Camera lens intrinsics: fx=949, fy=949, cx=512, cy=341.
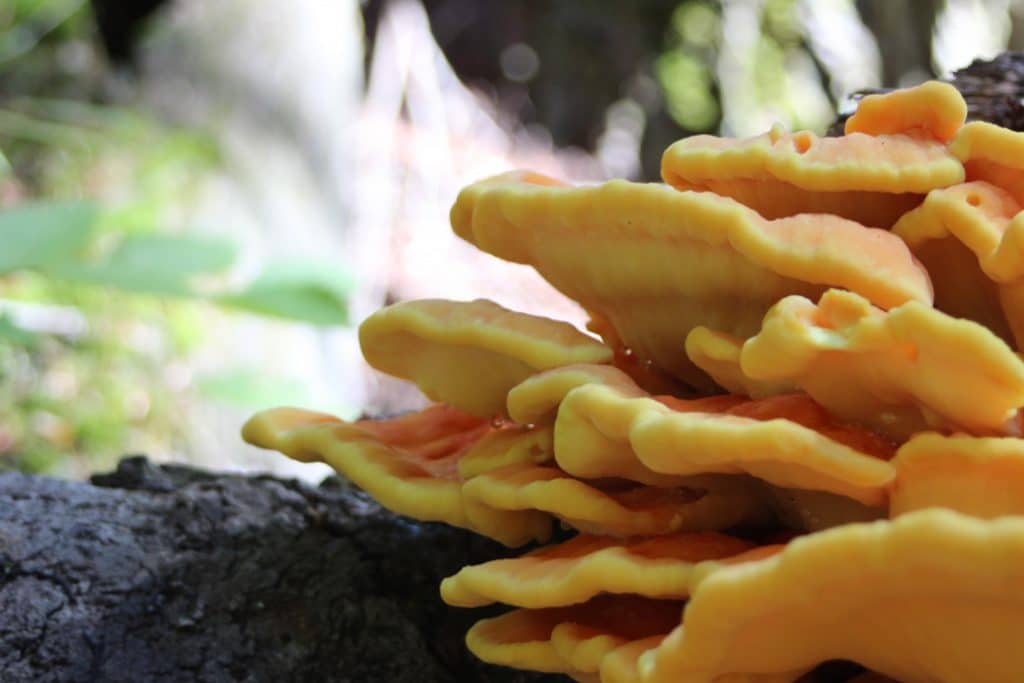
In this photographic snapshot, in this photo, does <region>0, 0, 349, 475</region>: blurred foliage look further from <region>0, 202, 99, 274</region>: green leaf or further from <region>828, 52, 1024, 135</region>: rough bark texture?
<region>828, 52, 1024, 135</region>: rough bark texture

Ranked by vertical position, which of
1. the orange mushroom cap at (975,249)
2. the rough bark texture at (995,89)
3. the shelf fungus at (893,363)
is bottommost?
the shelf fungus at (893,363)

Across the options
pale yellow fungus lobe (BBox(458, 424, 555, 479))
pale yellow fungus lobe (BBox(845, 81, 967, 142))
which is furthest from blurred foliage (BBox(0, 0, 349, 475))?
pale yellow fungus lobe (BBox(845, 81, 967, 142))

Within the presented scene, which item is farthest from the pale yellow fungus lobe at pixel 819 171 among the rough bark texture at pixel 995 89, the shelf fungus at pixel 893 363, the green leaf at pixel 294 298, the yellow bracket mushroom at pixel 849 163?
the green leaf at pixel 294 298

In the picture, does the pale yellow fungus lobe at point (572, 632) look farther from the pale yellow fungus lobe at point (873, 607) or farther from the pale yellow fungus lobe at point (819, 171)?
the pale yellow fungus lobe at point (819, 171)

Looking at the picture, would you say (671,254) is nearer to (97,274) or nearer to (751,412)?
(751,412)

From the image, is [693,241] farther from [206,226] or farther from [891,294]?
[206,226]
